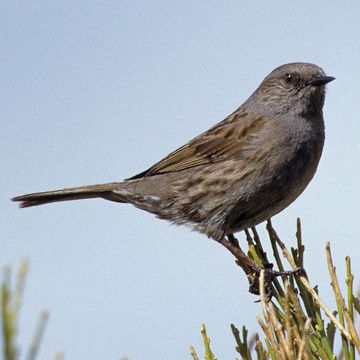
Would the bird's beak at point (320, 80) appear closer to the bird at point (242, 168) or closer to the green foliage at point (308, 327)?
the bird at point (242, 168)

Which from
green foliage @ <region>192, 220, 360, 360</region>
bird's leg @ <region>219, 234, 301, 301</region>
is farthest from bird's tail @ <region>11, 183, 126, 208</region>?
green foliage @ <region>192, 220, 360, 360</region>

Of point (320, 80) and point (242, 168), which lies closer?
point (242, 168)

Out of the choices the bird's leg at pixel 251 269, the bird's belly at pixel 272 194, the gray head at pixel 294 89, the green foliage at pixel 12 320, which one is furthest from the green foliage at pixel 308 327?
the gray head at pixel 294 89

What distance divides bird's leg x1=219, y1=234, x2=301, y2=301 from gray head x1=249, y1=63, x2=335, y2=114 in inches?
45.9

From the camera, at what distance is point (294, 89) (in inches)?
201

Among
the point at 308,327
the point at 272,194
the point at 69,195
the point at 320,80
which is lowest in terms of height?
the point at 308,327

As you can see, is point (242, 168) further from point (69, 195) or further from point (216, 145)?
point (69, 195)

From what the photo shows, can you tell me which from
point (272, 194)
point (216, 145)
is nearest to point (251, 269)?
point (272, 194)

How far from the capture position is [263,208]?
4465 millimetres

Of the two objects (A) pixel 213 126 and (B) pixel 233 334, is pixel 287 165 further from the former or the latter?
(B) pixel 233 334

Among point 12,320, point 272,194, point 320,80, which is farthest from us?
point 320,80

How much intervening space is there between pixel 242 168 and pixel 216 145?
0.40 meters

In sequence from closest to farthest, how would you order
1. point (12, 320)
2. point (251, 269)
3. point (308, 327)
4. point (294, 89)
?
point (12, 320) < point (308, 327) < point (251, 269) < point (294, 89)

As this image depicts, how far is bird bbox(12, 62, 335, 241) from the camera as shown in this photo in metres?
4.53
